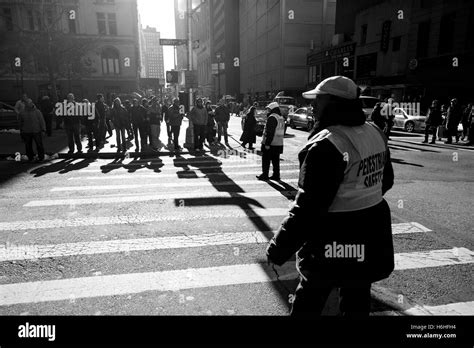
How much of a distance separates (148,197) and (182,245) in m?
2.78

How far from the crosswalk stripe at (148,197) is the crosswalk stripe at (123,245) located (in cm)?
212

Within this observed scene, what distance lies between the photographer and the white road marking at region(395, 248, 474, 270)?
428cm

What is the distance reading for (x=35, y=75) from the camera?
44969 mm

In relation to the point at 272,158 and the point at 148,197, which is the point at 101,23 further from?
the point at 148,197

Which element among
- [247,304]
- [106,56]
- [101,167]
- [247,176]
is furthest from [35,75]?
[247,304]

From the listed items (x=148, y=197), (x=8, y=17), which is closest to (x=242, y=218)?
(x=148, y=197)

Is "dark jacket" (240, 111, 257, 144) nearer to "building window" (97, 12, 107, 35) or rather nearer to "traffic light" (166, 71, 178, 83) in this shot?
"traffic light" (166, 71, 178, 83)

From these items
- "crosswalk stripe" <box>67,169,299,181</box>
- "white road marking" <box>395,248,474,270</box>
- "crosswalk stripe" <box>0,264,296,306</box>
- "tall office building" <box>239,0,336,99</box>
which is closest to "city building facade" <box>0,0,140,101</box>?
"tall office building" <box>239,0,336,99</box>

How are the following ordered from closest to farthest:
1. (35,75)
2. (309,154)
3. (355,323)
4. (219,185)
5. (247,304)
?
(309,154) → (355,323) → (247,304) → (219,185) → (35,75)

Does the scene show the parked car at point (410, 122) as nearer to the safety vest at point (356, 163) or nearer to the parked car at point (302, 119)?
the parked car at point (302, 119)

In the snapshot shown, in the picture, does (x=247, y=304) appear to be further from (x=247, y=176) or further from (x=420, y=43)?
(x=420, y=43)

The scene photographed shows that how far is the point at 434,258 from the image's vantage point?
14.6 feet

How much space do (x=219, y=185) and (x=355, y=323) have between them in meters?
6.37

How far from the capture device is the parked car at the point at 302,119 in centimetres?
2258
